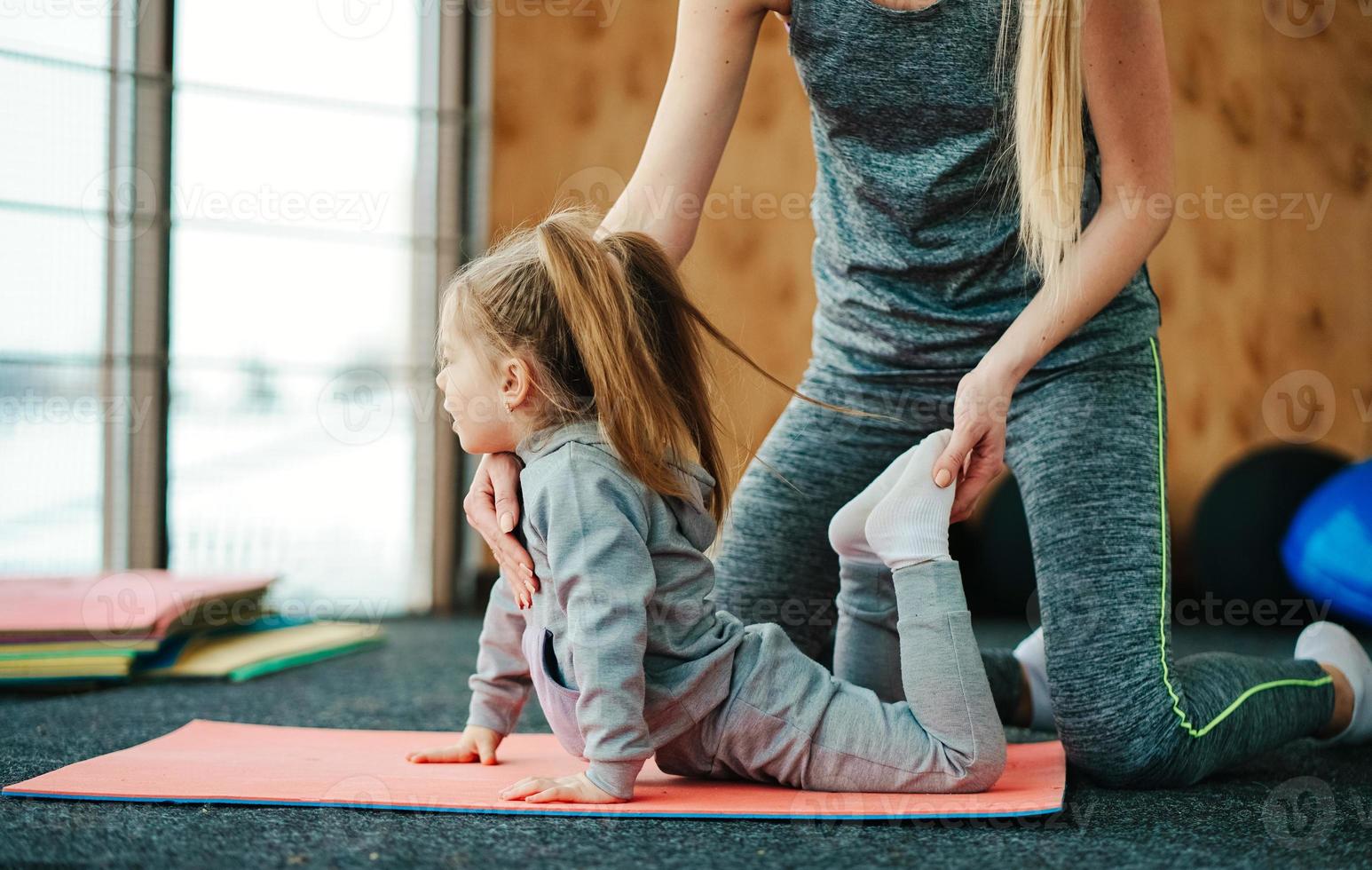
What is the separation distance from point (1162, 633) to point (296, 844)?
806 mm

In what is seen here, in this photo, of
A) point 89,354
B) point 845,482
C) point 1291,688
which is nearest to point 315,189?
point 89,354

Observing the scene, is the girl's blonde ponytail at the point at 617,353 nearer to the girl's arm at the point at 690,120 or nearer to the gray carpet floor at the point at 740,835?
the girl's arm at the point at 690,120

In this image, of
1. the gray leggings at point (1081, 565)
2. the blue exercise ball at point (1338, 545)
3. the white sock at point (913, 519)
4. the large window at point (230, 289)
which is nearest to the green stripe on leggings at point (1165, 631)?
the gray leggings at point (1081, 565)

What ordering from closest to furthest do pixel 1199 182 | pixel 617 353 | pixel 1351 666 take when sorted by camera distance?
1. pixel 617 353
2. pixel 1351 666
3. pixel 1199 182

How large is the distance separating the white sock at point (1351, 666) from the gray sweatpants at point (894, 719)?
515 millimetres

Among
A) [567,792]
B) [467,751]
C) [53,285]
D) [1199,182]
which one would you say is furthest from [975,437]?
[1199,182]

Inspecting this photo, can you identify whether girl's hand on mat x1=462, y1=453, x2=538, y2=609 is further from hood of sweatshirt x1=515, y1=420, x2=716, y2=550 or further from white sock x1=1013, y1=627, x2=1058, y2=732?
white sock x1=1013, y1=627, x2=1058, y2=732

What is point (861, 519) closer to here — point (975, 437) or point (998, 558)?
point (975, 437)

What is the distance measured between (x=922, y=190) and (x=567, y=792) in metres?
0.69

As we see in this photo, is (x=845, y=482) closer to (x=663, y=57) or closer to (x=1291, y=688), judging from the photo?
(x=1291, y=688)

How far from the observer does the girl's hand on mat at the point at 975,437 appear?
113cm

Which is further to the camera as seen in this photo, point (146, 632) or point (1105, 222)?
point (146, 632)

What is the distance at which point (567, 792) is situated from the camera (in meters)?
1.01

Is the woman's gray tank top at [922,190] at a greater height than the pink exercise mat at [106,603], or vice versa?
the woman's gray tank top at [922,190]
